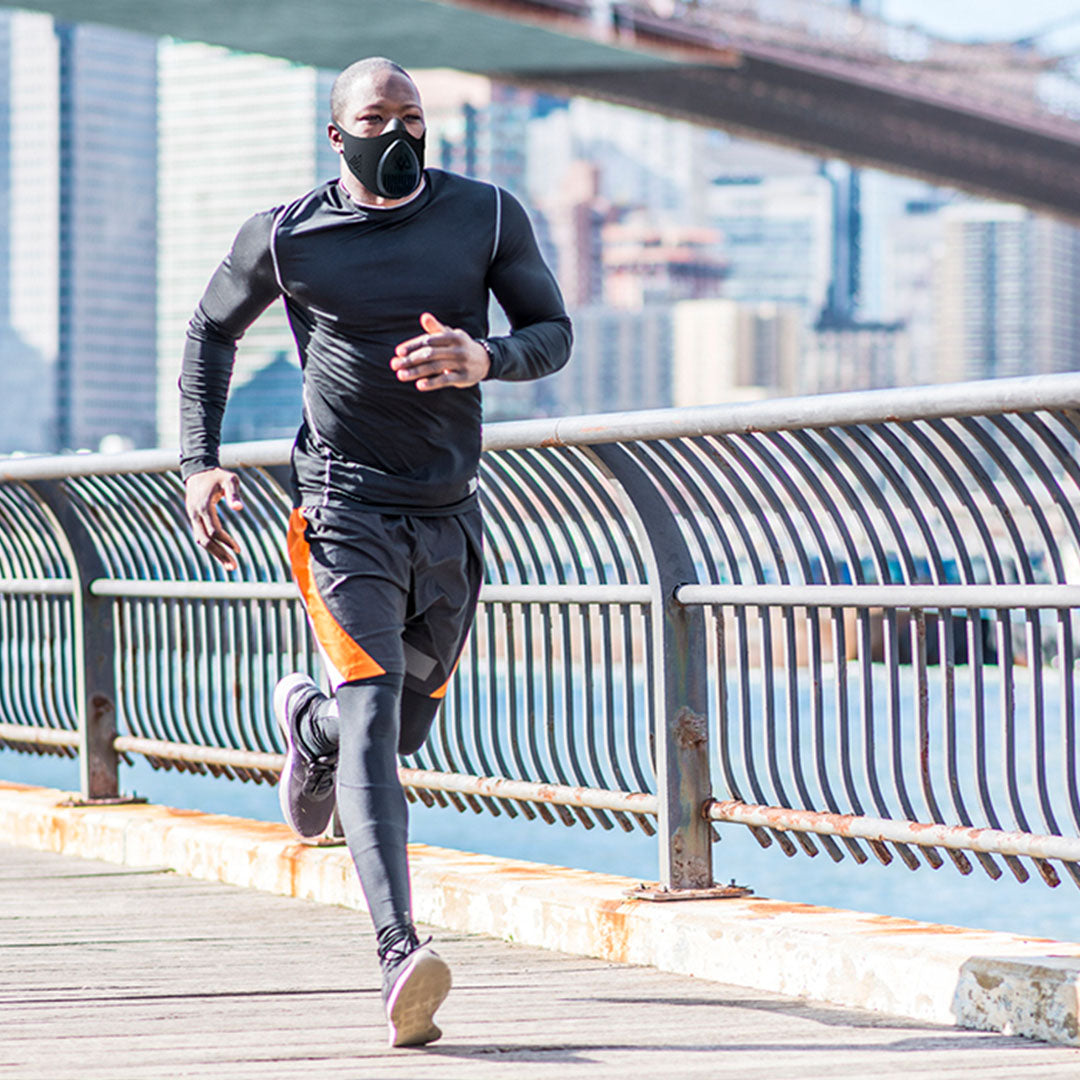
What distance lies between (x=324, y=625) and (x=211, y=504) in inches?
10.0

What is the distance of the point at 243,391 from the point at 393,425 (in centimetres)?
18347

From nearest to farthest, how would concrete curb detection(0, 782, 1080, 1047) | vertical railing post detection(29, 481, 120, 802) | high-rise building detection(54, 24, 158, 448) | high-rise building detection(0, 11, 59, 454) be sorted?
concrete curb detection(0, 782, 1080, 1047) → vertical railing post detection(29, 481, 120, 802) → high-rise building detection(0, 11, 59, 454) → high-rise building detection(54, 24, 158, 448)

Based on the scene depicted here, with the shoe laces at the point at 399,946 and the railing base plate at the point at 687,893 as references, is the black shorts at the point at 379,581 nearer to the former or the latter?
the shoe laces at the point at 399,946

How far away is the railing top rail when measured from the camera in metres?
3.10

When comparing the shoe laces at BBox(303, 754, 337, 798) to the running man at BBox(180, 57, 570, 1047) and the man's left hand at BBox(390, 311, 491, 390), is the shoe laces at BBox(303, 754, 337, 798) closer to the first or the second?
the running man at BBox(180, 57, 570, 1047)

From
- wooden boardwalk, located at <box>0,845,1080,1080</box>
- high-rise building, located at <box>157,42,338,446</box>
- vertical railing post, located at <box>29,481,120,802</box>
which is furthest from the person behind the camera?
high-rise building, located at <box>157,42,338,446</box>

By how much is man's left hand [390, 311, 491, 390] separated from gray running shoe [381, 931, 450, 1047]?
0.78 meters

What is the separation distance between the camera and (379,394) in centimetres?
327

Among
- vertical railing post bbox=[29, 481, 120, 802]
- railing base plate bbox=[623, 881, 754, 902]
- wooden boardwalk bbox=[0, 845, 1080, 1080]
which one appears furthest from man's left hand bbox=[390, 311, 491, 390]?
vertical railing post bbox=[29, 481, 120, 802]

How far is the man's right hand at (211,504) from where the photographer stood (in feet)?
11.0

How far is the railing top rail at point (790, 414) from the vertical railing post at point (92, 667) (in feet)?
4.01

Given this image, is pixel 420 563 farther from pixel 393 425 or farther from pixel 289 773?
pixel 289 773

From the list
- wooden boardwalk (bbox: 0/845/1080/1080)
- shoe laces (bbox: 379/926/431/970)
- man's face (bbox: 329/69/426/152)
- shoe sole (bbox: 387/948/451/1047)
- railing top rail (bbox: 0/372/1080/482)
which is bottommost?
wooden boardwalk (bbox: 0/845/1080/1080)

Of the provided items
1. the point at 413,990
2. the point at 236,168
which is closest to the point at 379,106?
the point at 413,990
